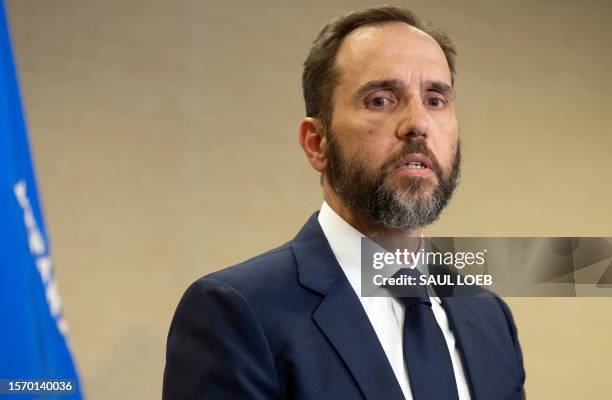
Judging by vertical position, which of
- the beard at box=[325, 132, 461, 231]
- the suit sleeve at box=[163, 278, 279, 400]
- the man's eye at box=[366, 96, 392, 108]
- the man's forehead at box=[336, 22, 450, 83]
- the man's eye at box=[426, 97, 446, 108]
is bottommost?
the suit sleeve at box=[163, 278, 279, 400]

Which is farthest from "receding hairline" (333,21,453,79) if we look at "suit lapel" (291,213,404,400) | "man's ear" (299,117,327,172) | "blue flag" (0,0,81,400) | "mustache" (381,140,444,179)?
"blue flag" (0,0,81,400)

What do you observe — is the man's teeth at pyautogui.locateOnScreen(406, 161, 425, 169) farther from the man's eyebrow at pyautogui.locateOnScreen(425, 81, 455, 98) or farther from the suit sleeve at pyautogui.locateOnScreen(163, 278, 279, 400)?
the suit sleeve at pyautogui.locateOnScreen(163, 278, 279, 400)

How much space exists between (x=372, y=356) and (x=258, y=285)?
0.72 ft

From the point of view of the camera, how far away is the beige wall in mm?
2697

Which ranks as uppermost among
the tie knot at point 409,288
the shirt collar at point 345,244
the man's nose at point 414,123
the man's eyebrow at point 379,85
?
the man's eyebrow at point 379,85

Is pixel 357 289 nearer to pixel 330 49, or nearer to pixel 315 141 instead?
pixel 315 141

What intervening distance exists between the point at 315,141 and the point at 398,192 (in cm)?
26

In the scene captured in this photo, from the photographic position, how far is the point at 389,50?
4.96 feet

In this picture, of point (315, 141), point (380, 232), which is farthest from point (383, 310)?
point (315, 141)

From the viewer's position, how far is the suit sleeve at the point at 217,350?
1223 millimetres

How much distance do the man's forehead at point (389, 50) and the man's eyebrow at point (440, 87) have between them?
0.05 ft

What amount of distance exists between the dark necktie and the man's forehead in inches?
15.3

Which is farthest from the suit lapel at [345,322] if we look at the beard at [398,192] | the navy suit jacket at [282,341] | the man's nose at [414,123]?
the man's nose at [414,123]

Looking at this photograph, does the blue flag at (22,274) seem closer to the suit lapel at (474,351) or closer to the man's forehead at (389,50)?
the man's forehead at (389,50)
